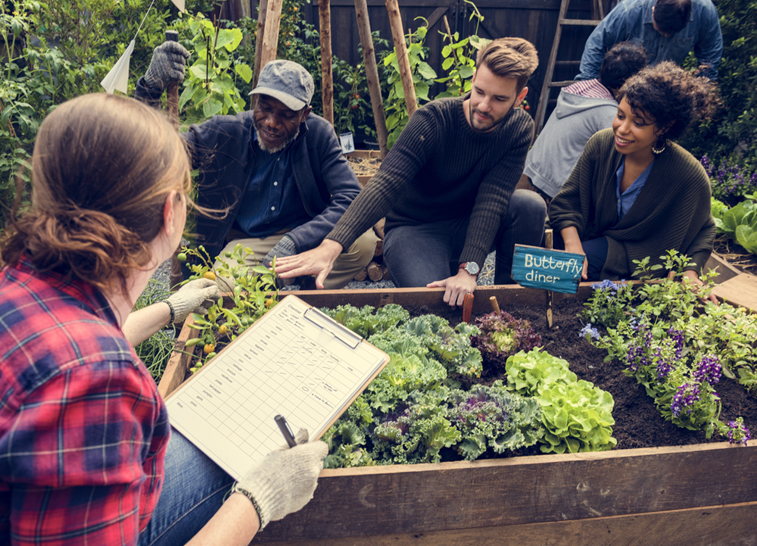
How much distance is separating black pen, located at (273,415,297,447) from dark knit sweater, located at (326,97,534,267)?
44.3 inches

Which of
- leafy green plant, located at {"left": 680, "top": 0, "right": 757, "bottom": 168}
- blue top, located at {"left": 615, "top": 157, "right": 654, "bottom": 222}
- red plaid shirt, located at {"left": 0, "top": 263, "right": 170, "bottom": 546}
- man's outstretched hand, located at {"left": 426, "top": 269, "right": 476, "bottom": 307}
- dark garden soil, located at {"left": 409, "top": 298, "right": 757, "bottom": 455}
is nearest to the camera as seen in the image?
red plaid shirt, located at {"left": 0, "top": 263, "right": 170, "bottom": 546}

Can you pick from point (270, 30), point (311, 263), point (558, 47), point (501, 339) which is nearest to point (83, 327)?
point (311, 263)

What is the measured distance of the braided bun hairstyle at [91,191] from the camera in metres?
0.76

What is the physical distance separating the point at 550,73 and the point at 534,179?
3103 millimetres

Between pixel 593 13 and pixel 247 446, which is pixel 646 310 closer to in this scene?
pixel 247 446

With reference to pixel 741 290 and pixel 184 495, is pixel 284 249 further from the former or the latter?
pixel 741 290

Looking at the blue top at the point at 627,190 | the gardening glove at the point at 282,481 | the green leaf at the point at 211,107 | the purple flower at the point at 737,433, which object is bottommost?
the purple flower at the point at 737,433

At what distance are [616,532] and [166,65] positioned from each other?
239 cm

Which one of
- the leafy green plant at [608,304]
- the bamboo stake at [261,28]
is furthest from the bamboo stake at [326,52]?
the leafy green plant at [608,304]

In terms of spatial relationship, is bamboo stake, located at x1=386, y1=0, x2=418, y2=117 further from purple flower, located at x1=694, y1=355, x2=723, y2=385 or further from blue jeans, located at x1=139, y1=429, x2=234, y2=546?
blue jeans, located at x1=139, y1=429, x2=234, y2=546

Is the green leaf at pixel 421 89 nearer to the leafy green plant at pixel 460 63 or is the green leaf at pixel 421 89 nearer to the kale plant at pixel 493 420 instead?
the leafy green plant at pixel 460 63

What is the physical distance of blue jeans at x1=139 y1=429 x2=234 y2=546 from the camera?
1109 mm

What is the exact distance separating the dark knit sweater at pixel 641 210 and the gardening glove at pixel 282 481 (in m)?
1.82

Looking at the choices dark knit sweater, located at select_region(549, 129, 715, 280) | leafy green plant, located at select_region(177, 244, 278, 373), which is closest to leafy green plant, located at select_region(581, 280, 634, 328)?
dark knit sweater, located at select_region(549, 129, 715, 280)
